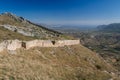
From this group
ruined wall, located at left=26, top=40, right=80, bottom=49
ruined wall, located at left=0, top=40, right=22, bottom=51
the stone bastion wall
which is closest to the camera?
ruined wall, located at left=0, top=40, right=22, bottom=51

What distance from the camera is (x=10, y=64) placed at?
32.2 m

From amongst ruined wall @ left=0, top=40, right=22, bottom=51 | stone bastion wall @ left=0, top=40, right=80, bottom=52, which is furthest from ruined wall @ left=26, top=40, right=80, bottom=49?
ruined wall @ left=0, top=40, right=22, bottom=51

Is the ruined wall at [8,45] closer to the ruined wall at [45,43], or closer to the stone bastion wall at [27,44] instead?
the stone bastion wall at [27,44]

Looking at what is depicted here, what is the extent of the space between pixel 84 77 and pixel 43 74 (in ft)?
24.5

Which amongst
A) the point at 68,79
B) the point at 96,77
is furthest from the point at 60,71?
the point at 96,77

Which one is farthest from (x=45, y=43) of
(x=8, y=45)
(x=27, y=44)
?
(x=8, y=45)

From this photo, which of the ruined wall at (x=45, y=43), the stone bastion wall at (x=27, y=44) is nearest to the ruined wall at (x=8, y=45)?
the stone bastion wall at (x=27, y=44)

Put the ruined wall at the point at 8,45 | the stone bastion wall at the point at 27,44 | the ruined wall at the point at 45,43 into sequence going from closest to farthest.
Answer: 1. the ruined wall at the point at 8,45
2. the stone bastion wall at the point at 27,44
3. the ruined wall at the point at 45,43

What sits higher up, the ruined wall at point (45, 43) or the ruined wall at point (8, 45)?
the ruined wall at point (8, 45)

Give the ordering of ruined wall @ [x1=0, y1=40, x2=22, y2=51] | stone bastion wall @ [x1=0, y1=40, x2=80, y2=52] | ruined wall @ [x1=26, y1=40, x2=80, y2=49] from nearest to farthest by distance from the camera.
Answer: ruined wall @ [x1=0, y1=40, x2=22, y2=51] < stone bastion wall @ [x1=0, y1=40, x2=80, y2=52] < ruined wall @ [x1=26, y1=40, x2=80, y2=49]

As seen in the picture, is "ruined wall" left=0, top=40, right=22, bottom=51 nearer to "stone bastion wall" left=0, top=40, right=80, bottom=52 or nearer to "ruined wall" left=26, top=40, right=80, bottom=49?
"stone bastion wall" left=0, top=40, right=80, bottom=52

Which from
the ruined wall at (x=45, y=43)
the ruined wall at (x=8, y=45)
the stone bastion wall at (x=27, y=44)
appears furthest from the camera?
the ruined wall at (x=45, y=43)

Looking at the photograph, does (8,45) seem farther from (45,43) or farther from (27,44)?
(45,43)

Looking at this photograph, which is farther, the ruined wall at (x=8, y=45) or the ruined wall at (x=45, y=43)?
the ruined wall at (x=45, y=43)
